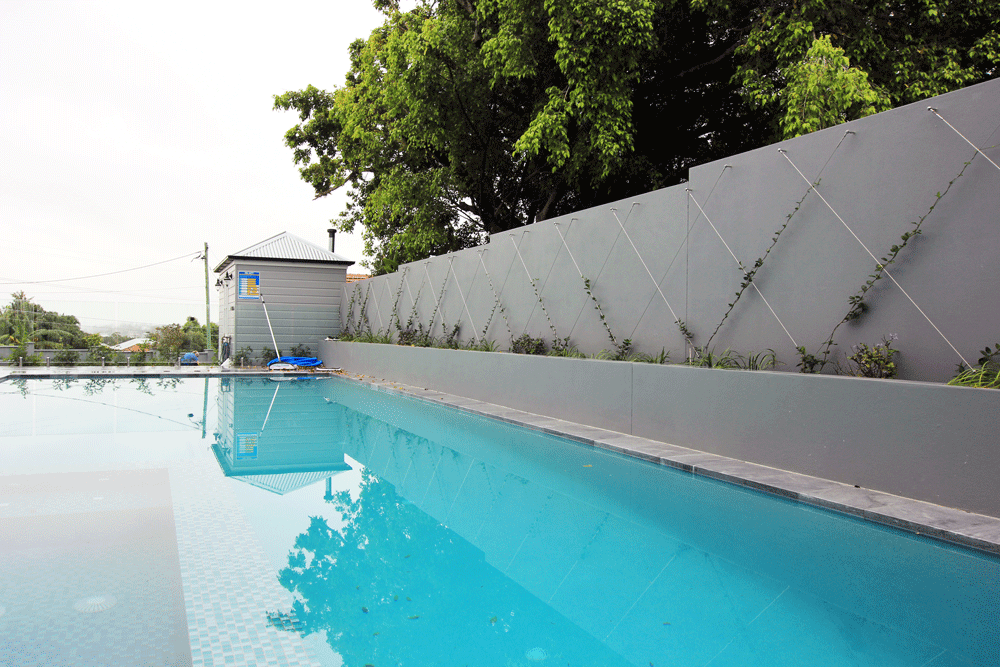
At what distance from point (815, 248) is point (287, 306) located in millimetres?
15298

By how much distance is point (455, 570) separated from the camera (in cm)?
343

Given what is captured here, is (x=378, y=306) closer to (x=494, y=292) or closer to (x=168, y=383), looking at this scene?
(x=168, y=383)

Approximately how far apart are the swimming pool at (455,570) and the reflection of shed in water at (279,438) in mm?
78

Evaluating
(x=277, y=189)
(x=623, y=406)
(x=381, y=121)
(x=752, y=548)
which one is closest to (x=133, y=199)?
(x=277, y=189)

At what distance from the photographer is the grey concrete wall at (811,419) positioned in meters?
3.85

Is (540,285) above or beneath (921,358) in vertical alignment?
above

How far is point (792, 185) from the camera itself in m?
5.55

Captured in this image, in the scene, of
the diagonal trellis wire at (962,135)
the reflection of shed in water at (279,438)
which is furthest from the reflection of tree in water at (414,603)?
the diagonal trellis wire at (962,135)

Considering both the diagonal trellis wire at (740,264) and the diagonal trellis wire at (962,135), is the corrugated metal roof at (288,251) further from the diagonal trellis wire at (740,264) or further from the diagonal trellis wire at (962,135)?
the diagonal trellis wire at (962,135)

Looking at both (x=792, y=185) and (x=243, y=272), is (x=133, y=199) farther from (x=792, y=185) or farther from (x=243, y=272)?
(x=792, y=185)

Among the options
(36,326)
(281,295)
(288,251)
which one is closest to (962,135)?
(281,295)

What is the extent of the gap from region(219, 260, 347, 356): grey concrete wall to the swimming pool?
11443mm

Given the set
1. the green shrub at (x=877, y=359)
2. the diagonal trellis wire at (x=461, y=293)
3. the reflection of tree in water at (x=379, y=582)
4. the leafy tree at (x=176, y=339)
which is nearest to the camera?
the reflection of tree in water at (x=379, y=582)

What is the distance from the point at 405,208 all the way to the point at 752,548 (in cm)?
1301
